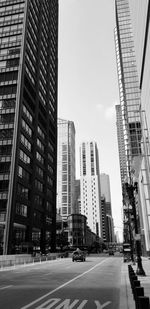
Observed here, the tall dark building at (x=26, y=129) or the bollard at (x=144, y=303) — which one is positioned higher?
the tall dark building at (x=26, y=129)

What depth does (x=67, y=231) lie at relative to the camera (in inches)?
5787

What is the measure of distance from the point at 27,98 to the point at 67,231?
92.5 metres

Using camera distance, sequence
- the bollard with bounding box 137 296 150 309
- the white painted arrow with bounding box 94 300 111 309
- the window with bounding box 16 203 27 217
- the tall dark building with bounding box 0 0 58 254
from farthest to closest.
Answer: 1. the window with bounding box 16 203 27 217
2. the tall dark building with bounding box 0 0 58 254
3. the white painted arrow with bounding box 94 300 111 309
4. the bollard with bounding box 137 296 150 309

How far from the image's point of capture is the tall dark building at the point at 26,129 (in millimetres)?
59625

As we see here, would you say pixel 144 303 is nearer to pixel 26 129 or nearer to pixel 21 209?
pixel 21 209

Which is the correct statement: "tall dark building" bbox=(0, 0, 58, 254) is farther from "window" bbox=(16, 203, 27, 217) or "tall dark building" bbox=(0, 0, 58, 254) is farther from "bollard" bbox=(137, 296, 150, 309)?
"bollard" bbox=(137, 296, 150, 309)

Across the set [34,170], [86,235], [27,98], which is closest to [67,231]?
[86,235]

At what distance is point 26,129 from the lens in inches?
2744

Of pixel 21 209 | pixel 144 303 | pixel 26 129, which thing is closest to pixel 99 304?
pixel 144 303

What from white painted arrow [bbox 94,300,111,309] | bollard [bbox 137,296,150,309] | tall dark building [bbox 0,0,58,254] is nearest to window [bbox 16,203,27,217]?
tall dark building [bbox 0,0,58,254]

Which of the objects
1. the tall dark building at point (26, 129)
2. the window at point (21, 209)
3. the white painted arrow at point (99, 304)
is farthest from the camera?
the window at point (21, 209)

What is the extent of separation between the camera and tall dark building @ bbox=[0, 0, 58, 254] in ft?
196

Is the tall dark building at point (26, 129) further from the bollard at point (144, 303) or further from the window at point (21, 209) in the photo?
the bollard at point (144, 303)

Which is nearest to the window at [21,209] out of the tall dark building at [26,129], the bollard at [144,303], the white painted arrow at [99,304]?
the tall dark building at [26,129]
